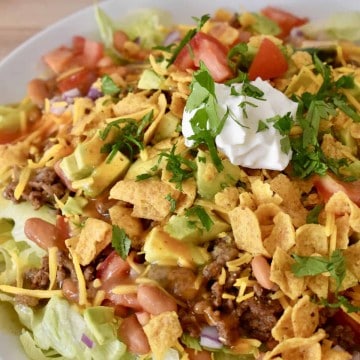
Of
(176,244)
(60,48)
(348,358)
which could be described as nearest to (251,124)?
(176,244)

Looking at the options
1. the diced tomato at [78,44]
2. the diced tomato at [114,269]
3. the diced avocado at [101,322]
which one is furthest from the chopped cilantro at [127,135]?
the diced tomato at [78,44]

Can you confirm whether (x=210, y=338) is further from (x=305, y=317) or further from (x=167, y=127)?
(x=167, y=127)

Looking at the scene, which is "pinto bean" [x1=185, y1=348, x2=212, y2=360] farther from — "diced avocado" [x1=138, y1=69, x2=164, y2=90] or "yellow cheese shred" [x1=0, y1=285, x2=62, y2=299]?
"diced avocado" [x1=138, y1=69, x2=164, y2=90]

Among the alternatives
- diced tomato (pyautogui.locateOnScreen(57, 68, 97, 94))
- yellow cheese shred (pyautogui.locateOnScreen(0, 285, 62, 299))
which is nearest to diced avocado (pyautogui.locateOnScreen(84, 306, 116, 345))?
yellow cheese shred (pyautogui.locateOnScreen(0, 285, 62, 299))

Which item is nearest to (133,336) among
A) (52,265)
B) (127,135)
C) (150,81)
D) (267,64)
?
(52,265)

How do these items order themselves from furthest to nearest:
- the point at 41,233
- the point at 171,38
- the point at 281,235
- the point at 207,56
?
the point at 171,38 → the point at 207,56 → the point at 41,233 → the point at 281,235

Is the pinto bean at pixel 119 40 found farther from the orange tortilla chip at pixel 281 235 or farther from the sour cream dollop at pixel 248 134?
the orange tortilla chip at pixel 281 235
